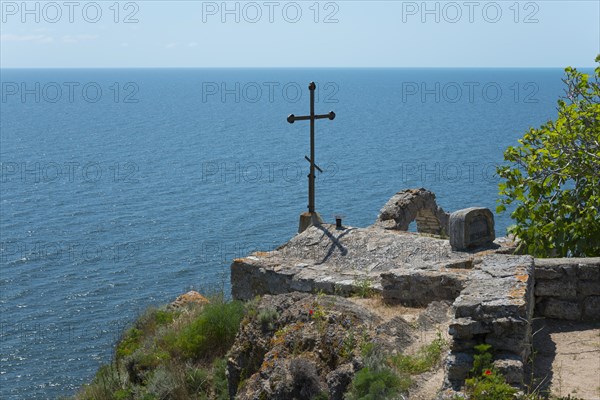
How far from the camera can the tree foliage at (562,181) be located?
13086 mm

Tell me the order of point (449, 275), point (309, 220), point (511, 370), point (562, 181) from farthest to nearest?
point (309, 220) → point (562, 181) → point (449, 275) → point (511, 370)

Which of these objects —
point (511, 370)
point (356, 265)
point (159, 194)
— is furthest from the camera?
point (159, 194)

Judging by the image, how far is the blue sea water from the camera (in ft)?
96.8

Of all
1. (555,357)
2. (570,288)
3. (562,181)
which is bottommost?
(555,357)

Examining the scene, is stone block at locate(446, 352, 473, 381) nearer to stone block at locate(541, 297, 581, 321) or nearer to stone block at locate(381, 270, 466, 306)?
stone block at locate(541, 297, 581, 321)

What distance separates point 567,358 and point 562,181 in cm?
599

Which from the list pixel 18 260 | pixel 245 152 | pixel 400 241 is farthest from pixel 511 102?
pixel 400 241

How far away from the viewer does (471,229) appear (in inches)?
557

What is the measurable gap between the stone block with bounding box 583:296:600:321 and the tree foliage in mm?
3128

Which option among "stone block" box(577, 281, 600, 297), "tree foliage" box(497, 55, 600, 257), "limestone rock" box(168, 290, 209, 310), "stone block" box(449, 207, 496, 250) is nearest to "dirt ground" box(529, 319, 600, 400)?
"stone block" box(577, 281, 600, 297)

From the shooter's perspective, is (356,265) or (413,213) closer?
(356,265)

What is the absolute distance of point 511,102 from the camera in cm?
12406

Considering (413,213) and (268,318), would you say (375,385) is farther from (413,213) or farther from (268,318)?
(413,213)

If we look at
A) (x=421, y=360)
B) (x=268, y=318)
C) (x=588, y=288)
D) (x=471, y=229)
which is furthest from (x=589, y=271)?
(x=471, y=229)
